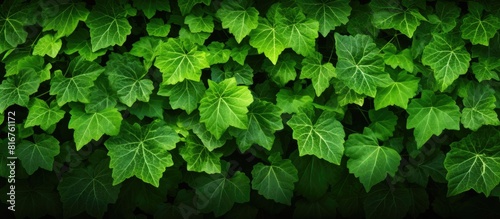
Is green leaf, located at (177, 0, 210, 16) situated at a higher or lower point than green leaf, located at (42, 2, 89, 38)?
higher

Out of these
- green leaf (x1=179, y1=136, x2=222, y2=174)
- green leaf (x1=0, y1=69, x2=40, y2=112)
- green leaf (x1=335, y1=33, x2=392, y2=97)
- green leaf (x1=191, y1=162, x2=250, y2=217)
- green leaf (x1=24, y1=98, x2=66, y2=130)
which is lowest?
green leaf (x1=191, y1=162, x2=250, y2=217)

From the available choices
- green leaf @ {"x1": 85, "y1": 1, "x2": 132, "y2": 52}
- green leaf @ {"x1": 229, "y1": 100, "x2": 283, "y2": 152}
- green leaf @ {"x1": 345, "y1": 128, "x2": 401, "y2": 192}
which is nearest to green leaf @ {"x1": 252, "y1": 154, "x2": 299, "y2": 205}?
green leaf @ {"x1": 229, "y1": 100, "x2": 283, "y2": 152}

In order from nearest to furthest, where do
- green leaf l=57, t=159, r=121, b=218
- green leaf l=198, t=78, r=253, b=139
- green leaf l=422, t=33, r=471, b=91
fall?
green leaf l=198, t=78, r=253, b=139 < green leaf l=422, t=33, r=471, b=91 < green leaf l=57, t=159, r=121, b=218

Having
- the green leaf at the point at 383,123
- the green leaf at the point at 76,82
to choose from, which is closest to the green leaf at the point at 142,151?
the green leaf at the point at 76,82

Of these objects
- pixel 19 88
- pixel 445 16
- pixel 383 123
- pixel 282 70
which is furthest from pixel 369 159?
pixel 19 88

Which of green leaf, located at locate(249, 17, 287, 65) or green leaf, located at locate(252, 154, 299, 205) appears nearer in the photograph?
green leaf, located at locate(249, 17, 287, 65)

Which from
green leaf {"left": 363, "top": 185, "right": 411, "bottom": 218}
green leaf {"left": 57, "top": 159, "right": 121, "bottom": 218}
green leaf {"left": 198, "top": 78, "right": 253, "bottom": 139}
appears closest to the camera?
green leaf {"left": 198, "top": 78, "right": 253, "bottom": 139}

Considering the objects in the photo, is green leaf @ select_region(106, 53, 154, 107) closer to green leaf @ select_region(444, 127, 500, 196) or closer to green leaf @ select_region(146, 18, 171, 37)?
green leaf @ select_region(146, 18, 171, 37)
